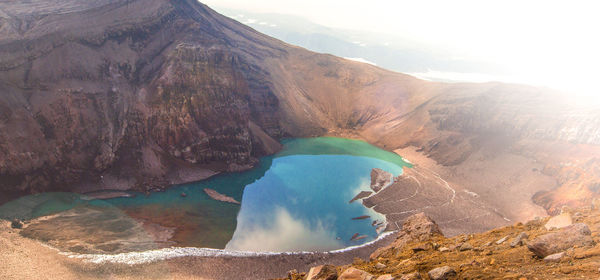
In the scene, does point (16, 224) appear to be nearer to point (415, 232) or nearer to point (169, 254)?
point (169, 254)

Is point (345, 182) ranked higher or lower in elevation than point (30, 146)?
lower

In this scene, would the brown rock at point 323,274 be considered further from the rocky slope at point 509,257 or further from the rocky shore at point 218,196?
the rocky shore at point 218,196

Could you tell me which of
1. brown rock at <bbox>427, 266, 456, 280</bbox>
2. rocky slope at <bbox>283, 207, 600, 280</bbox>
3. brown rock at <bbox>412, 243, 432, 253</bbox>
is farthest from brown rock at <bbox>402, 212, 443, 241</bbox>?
brown rock at <bbox>427, 266, 456, 280</bbox>

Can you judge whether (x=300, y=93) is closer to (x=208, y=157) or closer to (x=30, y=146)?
(x=208, y=157)

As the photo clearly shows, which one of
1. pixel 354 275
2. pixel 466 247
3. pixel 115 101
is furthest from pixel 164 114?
pixel 466 247

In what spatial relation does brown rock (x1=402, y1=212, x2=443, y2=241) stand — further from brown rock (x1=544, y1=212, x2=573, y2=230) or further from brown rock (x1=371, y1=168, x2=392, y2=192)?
brown rock (x1=371, y1=168, x2=392, y2=192)

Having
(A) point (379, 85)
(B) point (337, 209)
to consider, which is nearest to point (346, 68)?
(A) point (379, 85)
